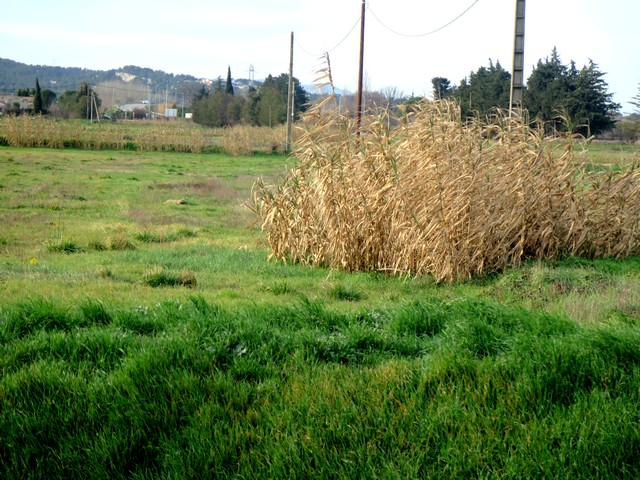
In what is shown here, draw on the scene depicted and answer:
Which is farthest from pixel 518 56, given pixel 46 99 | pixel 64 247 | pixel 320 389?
pixel 46 99

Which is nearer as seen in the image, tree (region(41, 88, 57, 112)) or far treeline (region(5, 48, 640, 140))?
far treeline (region(5, 48, 640, 140))

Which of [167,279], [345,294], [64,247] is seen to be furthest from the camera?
[64,247]

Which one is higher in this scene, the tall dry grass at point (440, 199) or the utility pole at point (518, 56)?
the utility pole at point (518, 56)

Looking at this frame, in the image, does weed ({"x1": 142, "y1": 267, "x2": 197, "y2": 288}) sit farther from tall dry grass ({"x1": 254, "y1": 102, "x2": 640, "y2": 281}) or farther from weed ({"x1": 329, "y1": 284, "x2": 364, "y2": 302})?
tall dry grass ({"x1": 254, "y1": 102, "x2": 640, "y2": 281})

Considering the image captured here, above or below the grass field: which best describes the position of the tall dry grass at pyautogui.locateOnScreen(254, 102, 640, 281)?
above

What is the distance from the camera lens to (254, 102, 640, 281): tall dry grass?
892 cm

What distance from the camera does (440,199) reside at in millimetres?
8719

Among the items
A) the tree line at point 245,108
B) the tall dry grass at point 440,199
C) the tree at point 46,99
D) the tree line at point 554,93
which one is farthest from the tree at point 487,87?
the tree at point 46,99

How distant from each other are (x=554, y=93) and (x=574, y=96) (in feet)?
6.09

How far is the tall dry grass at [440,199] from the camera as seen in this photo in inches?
351

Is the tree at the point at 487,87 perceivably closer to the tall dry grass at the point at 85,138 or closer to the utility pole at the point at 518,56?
the utility pole at the point at 518,56

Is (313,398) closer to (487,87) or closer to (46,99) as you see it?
(487,87)

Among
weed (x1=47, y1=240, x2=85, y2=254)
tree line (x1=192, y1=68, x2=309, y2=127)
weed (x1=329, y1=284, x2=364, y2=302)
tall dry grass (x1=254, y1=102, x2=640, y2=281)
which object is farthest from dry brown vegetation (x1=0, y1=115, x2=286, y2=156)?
weed (x1=329, y1=284, x2=364, y2=302)

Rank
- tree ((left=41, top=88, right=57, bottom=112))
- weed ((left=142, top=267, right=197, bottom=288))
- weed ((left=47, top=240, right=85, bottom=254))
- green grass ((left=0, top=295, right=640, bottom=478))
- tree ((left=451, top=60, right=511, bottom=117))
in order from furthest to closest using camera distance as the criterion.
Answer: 1. tree ((left=41, top=88, right=57, bottom=112))
2. tree ((left=451, top=60, right=511, bottom=117))
3. weed ((left=47, top=240, right=85, bottom=254))
4. weed ((left=142, top=267, right=197, bottom=288))
5. green grass ((left=0, top=295, right=640, bottom=478))
